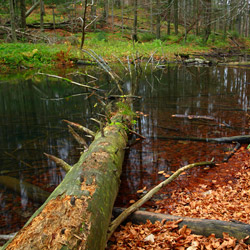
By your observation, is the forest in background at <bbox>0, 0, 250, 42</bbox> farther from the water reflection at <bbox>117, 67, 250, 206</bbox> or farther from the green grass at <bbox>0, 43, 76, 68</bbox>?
the water reflection at <bbox>117, 67, 250, 206</bbox>

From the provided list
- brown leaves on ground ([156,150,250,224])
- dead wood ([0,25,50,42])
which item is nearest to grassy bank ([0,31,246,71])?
dead wood ([0,25,50,42])

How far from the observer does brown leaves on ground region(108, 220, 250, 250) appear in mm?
2428

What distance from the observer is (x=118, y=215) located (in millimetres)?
3166

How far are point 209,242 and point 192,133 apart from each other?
3966mm

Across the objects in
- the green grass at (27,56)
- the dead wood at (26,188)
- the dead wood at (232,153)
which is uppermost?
the green grass at (27,56)

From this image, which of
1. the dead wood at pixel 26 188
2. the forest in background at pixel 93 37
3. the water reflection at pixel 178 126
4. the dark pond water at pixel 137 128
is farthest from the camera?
the forest in background at pixel 93 37

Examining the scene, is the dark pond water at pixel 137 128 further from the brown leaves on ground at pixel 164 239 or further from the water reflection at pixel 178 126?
the brown leaves on ground at pixel 164 239

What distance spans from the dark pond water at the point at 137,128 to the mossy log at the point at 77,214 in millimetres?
819

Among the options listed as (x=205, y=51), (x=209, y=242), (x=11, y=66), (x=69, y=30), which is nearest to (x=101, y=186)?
(x=209, y=242)

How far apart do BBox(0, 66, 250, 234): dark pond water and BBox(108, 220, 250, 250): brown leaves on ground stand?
2.85 ft

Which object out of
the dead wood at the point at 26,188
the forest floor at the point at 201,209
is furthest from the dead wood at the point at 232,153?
the dead wood at the point at 26,188

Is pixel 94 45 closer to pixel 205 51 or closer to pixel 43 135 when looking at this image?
pixel 205 51

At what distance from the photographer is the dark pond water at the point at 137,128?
13.7ft

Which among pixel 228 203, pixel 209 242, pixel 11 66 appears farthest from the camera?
pixel 11 66
